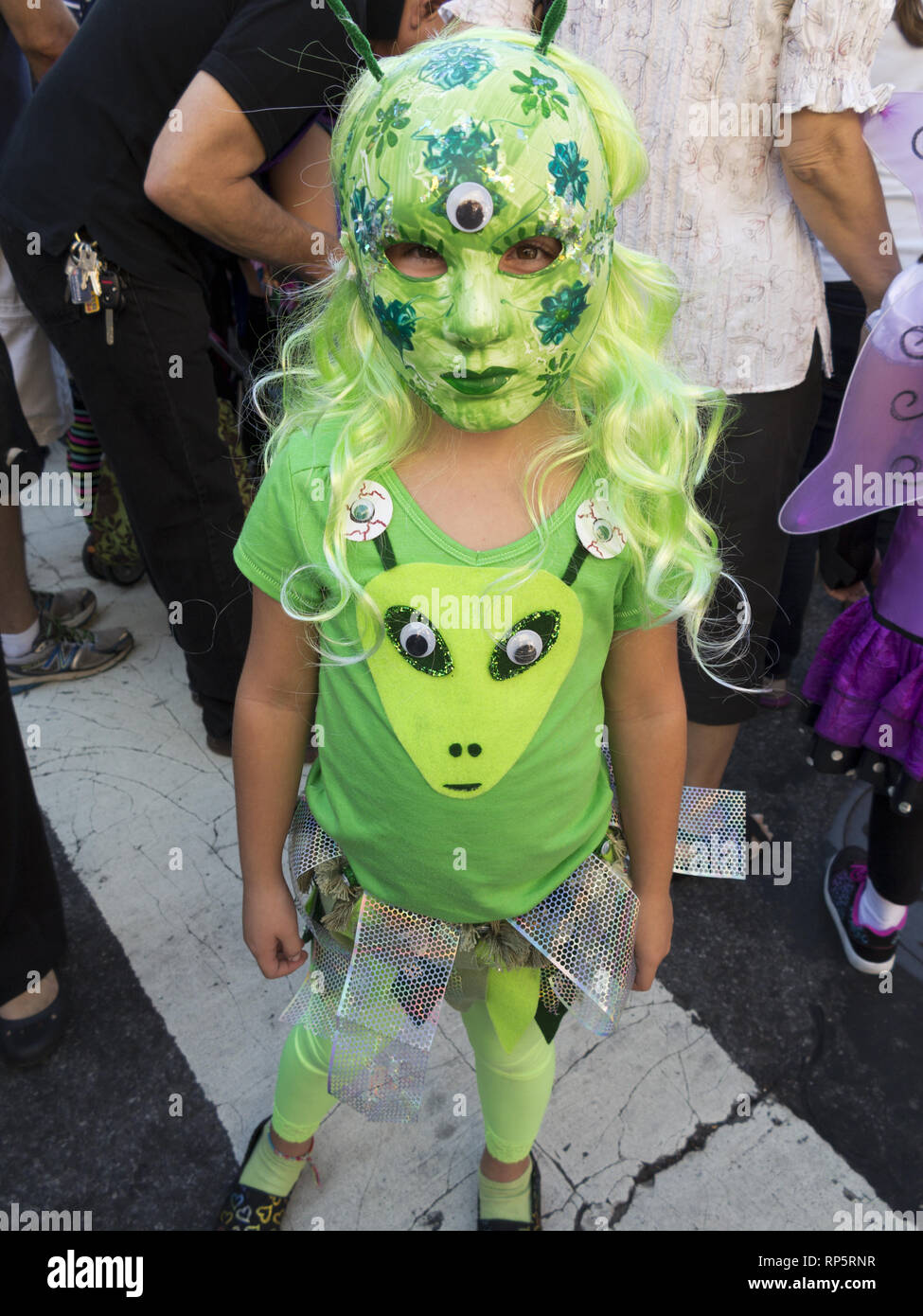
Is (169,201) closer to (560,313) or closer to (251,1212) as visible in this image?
(560,313)

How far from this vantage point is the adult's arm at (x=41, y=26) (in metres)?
2.46

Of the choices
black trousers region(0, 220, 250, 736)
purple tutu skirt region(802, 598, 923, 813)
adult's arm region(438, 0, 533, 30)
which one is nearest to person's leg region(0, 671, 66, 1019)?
black trousers region(0, 220, 250, 736)

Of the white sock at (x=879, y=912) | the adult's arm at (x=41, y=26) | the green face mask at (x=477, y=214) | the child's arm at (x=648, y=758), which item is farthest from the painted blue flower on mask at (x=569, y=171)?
the adult's arm at (x=41, y=26)

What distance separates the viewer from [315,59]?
1929 mm

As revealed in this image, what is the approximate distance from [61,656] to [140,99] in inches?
65.7

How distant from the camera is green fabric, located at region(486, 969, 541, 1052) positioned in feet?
4.48

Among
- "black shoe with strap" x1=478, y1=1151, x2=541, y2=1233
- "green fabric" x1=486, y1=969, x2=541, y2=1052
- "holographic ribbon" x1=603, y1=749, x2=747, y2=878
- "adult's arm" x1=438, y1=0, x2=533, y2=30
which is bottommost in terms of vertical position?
"black shoe with strap" x1=478, y1=1151, x2=541, y2=1233

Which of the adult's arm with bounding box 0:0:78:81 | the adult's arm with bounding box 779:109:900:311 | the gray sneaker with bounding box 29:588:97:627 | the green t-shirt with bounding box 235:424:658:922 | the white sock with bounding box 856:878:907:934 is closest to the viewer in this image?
the green t-shirt with bounding box 235:424:658:922

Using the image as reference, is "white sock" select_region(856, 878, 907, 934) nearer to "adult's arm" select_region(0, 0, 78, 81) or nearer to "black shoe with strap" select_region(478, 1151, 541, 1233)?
"black shoe with strap" select_region(478, 1151, 541, 1233)

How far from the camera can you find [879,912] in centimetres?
214

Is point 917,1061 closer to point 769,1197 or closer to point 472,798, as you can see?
point 769,1197

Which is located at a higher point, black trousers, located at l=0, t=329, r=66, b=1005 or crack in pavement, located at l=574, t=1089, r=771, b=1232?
black trousers, located at l=0, t=329, r=66, b=1005

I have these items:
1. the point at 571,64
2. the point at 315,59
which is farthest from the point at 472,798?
the point at 315,59

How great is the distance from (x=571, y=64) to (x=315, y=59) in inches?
43.7
